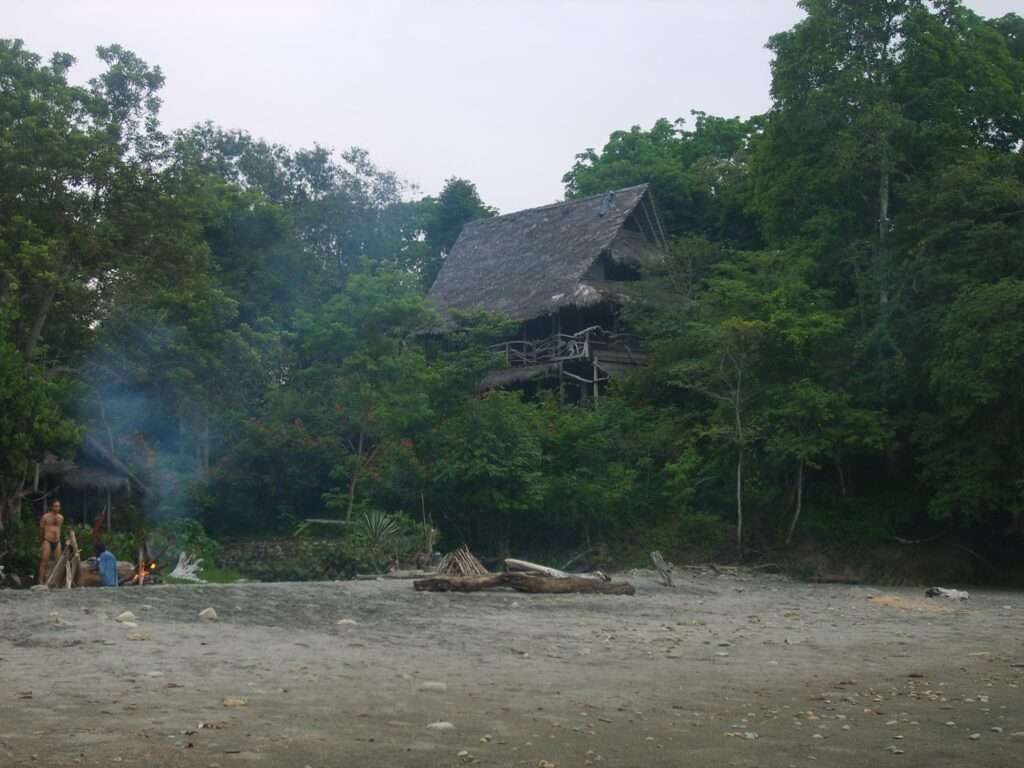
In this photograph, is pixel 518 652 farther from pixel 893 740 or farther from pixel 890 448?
pixel 890 448

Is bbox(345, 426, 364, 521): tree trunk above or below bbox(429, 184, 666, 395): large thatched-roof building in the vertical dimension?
below

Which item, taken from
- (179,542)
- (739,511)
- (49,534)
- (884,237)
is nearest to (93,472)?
(179,542)

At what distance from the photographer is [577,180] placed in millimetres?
43531

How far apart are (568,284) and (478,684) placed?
77.7 feet

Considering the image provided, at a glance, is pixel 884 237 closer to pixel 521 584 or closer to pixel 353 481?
pixel 353 481

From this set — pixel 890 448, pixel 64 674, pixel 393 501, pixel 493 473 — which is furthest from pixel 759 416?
pixel 64 674

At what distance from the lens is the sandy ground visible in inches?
275

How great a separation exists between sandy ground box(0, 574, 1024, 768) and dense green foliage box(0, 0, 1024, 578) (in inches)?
322

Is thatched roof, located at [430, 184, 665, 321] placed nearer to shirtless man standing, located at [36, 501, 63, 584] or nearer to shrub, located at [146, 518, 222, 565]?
shrub, located at [146, 518, 222, 565]

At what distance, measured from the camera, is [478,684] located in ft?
30.5

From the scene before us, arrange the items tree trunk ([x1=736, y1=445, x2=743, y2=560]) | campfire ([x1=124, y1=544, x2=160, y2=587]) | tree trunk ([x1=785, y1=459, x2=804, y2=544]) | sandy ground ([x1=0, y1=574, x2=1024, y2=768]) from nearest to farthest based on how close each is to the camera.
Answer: sandy ground ([x1=0, y1=574, x2=1024, y2=768])
campfire ([x1=124, y1=544, x2=160, y2=587])
tree trunk ([x1=736, y1=445, x2=743, y2=560])
tree trunk ([x1=785, y1=459, x2=804, y2=544])

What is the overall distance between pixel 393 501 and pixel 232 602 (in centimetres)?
1305

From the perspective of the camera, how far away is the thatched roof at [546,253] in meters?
32.8

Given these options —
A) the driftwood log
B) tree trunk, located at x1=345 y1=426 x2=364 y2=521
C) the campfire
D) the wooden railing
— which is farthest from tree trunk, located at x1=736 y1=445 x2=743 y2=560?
the campfire
